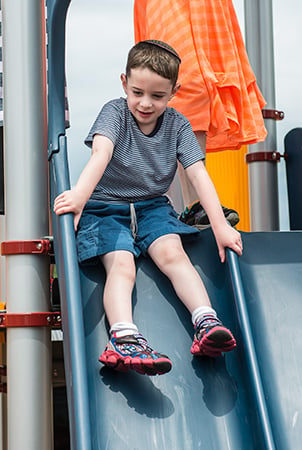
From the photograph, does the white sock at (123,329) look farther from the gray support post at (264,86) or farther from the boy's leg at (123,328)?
the gray support post at (264,86)

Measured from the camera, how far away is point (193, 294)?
1.50 meters

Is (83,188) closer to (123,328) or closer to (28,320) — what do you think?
(123,328)

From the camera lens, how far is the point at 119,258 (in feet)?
5.04

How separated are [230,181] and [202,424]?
230 cm

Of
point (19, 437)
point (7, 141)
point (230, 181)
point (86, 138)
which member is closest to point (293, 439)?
point (19, 437)

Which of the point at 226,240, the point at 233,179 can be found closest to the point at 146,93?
the point at 226,240

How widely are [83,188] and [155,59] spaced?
0.40 m

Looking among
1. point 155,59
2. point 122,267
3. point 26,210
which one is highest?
point 155,59

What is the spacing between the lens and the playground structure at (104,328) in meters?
1.30

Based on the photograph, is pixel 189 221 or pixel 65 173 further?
pixel 189 221

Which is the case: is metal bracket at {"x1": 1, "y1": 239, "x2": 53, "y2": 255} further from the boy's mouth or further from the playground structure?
the boy's mouth

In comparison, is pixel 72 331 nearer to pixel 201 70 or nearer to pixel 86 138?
pixel 86 138

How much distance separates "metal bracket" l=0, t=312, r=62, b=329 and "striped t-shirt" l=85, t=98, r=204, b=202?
352mm

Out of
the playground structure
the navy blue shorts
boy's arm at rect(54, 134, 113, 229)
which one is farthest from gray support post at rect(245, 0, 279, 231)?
boy's arm at rect(54, 134, 113, 229)
